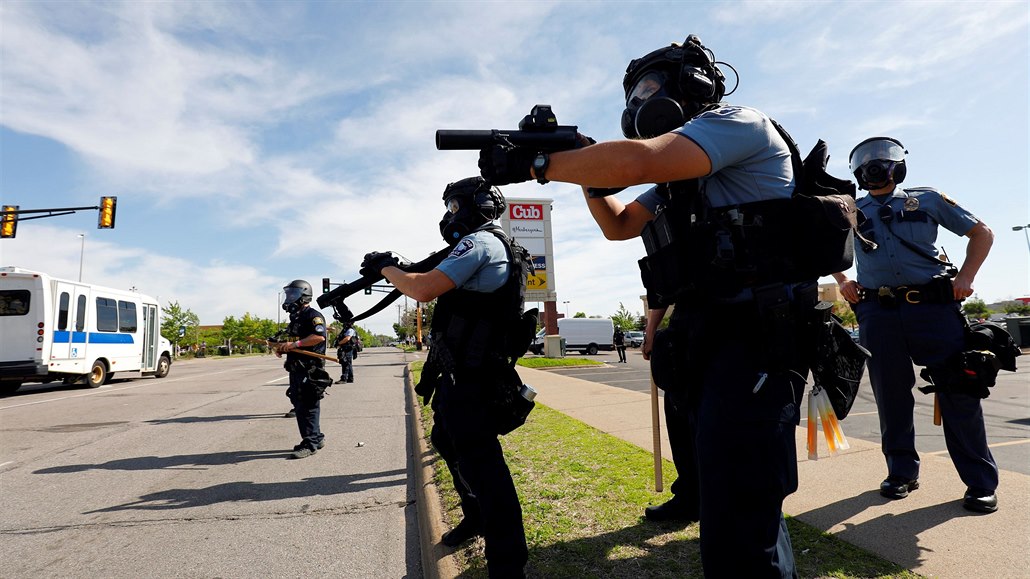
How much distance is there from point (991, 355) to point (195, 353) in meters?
61.5

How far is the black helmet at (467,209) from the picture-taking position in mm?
2979

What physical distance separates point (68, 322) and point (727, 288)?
16.9 metres

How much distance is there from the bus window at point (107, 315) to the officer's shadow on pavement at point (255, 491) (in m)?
13.5

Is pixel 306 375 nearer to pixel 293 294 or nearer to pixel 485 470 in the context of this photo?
pixel 293 294

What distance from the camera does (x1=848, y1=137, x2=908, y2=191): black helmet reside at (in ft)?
10.9

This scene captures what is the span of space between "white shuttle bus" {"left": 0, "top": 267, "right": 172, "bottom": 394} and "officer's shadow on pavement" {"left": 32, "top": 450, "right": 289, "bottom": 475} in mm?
9925

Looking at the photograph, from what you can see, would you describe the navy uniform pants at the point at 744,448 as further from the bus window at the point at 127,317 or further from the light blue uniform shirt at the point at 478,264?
the bus window at the point at 127,317

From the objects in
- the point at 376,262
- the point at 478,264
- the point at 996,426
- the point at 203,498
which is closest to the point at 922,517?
the point at 478,264

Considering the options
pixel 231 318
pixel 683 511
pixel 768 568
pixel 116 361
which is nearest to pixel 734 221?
pixel 768 568

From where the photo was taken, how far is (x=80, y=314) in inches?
555

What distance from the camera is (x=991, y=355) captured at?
9.55ft

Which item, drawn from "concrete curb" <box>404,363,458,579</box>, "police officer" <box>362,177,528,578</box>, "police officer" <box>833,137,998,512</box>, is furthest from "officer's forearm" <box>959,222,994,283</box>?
"concrete curb" <box>404,363,458,579</box>

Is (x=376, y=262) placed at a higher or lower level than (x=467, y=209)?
lower

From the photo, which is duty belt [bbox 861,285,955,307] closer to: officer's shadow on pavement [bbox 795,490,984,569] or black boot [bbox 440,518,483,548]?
officer's shadow on pavement [bbox 795,490,984,569]
